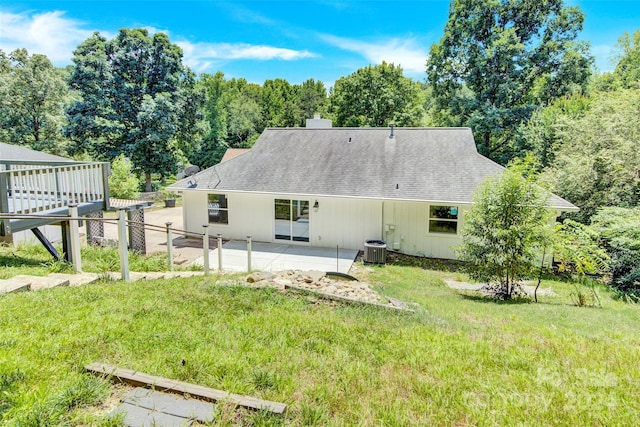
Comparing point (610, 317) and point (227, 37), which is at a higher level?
point (227, 37)

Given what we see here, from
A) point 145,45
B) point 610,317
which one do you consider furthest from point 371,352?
point 145,45

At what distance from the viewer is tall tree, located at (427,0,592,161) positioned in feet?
71.7

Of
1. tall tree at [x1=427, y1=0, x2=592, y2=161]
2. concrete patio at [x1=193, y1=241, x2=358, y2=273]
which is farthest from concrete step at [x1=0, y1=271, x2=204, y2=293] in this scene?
tall tree at [x1=427, y1=0, x2=592, y2=161]

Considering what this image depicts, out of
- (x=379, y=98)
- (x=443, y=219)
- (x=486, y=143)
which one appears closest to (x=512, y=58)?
(x=486, y=143)

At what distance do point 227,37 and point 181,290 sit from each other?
17.5 m

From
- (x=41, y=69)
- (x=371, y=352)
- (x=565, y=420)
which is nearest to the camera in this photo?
(x=565, y=420)

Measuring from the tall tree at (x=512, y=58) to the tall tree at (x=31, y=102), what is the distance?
29618mm

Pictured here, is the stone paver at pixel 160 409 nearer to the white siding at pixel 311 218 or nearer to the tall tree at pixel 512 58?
the white siding at pixel 311 218

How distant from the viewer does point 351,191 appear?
43.7 feet

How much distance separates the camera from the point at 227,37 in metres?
19.2

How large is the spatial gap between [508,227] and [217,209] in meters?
11.1

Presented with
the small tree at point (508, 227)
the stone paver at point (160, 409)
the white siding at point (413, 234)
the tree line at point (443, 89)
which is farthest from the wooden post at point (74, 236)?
the tree line at point (443, 89)

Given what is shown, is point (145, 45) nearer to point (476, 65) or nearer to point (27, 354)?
point (476, 65)

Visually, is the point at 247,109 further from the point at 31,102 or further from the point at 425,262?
the point at 425,262
